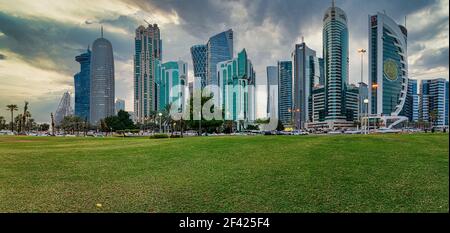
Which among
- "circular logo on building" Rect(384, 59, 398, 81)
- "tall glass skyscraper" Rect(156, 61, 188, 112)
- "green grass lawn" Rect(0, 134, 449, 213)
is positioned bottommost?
"green grass lawn" Rect(0, 134, 449, 213)

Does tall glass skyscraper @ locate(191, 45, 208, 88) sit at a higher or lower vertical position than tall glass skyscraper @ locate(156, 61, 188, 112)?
higher

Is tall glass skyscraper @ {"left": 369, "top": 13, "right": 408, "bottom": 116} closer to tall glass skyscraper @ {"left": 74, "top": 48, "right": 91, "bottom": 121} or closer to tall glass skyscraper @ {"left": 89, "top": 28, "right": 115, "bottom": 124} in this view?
tall glass skyscraper @ {"left": 89, "top": 28, "right": 115, "bottom": 124}

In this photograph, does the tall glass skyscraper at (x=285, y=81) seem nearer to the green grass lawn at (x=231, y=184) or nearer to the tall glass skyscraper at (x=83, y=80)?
the green grass lawn at (x=231, y=184)

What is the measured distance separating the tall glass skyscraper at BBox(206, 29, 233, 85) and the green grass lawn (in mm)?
1686

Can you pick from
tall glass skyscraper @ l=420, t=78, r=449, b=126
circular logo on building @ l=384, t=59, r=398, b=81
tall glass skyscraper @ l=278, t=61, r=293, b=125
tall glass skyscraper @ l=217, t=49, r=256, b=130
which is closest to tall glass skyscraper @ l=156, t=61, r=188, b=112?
tall glass skyscraper @ l=217, t=49, r=256, b=130

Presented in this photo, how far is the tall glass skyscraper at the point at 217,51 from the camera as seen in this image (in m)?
3.63

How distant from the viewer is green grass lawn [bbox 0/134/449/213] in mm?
2650

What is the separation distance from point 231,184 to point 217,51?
216cm

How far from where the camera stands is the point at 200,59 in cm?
383

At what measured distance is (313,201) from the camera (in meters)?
2.71

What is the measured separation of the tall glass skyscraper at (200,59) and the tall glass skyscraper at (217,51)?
78 millimetres

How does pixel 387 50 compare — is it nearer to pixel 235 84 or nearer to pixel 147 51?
pixel 235 84
